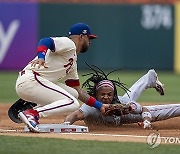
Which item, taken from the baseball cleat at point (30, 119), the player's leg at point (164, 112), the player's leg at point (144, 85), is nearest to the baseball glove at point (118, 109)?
the player's leg at point (164, 112)

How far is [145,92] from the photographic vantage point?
52.4ft

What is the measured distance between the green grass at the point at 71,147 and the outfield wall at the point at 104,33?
14.0 meters

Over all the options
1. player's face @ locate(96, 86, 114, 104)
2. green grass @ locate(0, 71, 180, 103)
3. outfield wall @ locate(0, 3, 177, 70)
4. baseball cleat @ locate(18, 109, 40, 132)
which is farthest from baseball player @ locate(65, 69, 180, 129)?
outfield wall @ locate(0, 3, 177, 70)

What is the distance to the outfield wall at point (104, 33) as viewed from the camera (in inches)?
829

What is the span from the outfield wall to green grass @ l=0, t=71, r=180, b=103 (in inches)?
19.2

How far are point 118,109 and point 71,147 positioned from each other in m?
1.85

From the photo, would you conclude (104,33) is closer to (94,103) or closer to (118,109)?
(118,109)

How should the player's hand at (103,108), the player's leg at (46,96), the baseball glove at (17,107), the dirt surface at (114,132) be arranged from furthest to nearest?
1. the baseball glove at (17,107)
2. the player's hand at (103,108)
3. the player's leg at (46,96)
4. the dirt surface at (114,132)

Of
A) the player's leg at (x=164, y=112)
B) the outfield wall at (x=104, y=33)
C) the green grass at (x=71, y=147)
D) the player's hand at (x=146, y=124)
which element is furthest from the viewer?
the outfield wall at (x=104, y=33)

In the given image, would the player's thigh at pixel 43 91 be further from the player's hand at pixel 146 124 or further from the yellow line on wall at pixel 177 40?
the yellow line on wall at pixel 177 40

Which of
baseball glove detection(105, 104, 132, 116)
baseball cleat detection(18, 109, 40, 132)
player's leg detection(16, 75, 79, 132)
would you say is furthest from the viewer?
baseball glove detection(105, 104, 132, 116)

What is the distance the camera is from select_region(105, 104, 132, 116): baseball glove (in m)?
8.31

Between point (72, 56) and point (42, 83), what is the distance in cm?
46

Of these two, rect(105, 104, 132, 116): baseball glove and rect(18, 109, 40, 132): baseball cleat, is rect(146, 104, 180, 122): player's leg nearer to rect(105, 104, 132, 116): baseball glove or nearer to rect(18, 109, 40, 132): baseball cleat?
rect(105, 104, 132, 116): baseball glove
